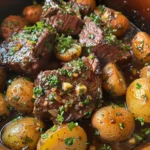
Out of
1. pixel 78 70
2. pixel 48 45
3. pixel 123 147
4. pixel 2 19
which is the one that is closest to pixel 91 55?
pixel 78 70

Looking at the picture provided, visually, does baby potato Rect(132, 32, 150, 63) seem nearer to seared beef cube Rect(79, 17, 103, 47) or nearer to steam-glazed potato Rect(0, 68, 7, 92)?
seared beef cube Rect(79, 17, 103, 47)

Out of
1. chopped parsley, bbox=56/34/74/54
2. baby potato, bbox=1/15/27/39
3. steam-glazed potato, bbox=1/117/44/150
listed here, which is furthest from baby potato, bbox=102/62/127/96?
baby potato, bbox=1/15/27/39

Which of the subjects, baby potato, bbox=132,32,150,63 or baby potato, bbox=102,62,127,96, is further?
baby potato, bbox=132,32,150,63

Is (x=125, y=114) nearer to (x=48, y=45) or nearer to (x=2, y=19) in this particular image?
(x=48, y=45)

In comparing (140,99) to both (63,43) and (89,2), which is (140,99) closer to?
(63,43)

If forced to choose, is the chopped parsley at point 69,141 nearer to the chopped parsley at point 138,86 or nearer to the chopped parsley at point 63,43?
the chopped parsley at point 138,86
